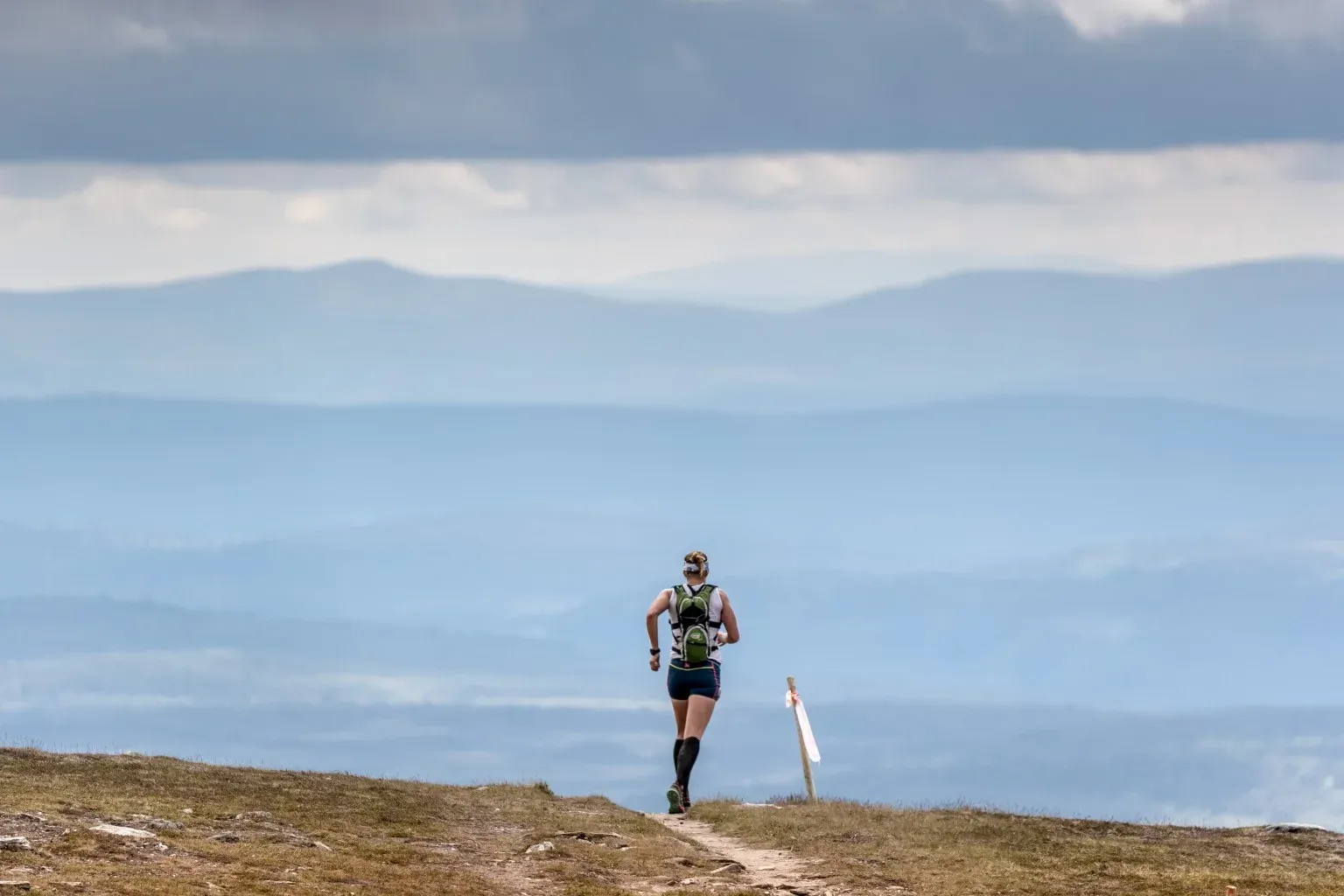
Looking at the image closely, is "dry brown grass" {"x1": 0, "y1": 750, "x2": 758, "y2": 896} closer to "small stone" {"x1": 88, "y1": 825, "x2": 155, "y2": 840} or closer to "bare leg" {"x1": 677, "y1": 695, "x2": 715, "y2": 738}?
"small stone" {"x1": 88, "y1": 825, "x2": 155, "y2": 840}

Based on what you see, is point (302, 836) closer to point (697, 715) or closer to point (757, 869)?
point (757, 869)

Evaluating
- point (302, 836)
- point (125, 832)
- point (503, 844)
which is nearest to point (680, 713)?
point (503, 844)

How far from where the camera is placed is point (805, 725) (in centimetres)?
3012

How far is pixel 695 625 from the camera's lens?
2633 cm

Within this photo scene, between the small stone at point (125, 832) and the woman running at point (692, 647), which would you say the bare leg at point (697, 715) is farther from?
the small stone at point (125, 832)

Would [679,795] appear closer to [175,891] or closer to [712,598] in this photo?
[712,598]

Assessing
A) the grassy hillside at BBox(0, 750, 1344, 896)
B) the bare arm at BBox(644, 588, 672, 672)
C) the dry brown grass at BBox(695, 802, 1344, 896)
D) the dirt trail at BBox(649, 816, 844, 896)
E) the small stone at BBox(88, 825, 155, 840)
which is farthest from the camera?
the bare arm at BBox(644, 588, 672, 672)

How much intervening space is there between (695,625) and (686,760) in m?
2.32

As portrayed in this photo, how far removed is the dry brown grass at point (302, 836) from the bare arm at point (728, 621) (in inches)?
126

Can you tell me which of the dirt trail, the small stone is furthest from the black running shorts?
the small stone

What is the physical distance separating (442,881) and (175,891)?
334cm

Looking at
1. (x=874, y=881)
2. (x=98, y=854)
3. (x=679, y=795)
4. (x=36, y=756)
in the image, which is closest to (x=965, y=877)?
(x=874, y=881)

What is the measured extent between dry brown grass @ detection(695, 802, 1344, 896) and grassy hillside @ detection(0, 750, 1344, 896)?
6 cm

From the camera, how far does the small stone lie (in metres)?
19.1
